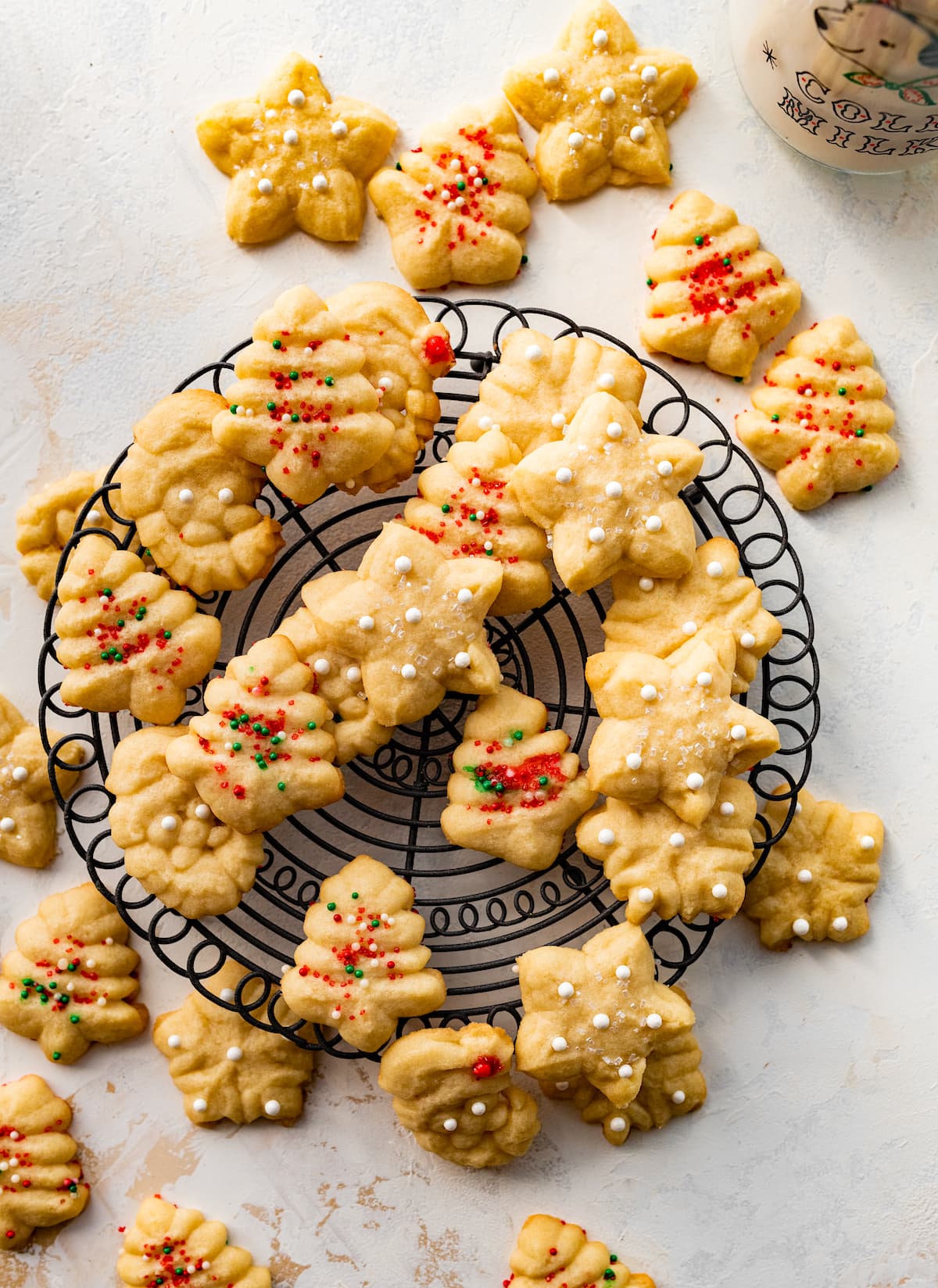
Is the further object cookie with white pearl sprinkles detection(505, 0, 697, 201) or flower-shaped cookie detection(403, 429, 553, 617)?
cookie with white pearl sprinkles detection(505, 0, 697, 201)

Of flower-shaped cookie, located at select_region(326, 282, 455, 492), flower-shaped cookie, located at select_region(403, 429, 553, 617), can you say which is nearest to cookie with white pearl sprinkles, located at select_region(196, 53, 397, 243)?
flower-shaped cookie, located at select_region(326, 282, 455, 492)

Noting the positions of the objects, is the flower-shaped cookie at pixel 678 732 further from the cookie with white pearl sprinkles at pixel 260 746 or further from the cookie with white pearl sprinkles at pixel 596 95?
the cookie with white pearl sprinkles at pixel 596 95

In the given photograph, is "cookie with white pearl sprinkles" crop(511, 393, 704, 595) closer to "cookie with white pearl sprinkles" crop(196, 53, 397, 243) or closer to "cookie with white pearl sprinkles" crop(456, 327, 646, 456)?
"cookie with white pearl sprinkles" crop(456, 327, 646, 456)

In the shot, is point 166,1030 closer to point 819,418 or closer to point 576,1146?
point 576,1146

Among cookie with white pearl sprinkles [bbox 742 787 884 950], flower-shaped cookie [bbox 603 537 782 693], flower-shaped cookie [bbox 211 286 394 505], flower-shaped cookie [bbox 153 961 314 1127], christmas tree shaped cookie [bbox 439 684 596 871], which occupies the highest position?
flower-shaped cookie [bbox 211 286 394 505]

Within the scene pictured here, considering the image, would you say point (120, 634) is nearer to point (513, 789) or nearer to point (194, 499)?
point (194, 499)

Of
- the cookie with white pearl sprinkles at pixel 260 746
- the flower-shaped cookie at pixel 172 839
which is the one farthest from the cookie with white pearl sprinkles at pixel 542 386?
the flower-shaped cookie at pixel 172 839
